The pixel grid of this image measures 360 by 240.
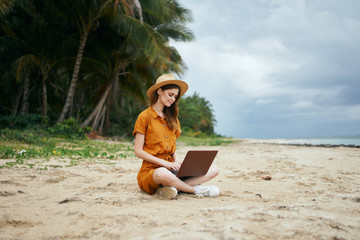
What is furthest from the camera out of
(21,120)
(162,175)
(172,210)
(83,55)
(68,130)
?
(83,55)


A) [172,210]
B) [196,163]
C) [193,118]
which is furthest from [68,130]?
[193,118]

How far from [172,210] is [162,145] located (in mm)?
771

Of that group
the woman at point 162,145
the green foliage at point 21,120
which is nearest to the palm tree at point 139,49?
the green foliage at point 21,120

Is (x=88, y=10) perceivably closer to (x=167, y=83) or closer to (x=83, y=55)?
(x=83, y=55)

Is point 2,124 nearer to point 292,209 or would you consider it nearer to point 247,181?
point 247,181

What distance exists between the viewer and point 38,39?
35.3 feet

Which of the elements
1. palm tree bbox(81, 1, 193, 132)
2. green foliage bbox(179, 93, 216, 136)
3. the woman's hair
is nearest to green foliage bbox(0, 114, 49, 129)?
palm tree bbox(81, 1, 193, 132)

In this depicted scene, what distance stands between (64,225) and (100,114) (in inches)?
471

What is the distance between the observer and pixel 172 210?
2.20 meters

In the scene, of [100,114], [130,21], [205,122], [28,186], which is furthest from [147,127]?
[205,122]

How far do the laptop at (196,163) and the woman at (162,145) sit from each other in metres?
0.08

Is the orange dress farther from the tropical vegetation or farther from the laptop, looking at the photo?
the tropical vegetation

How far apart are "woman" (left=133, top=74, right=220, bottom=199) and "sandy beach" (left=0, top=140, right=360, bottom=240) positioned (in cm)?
13

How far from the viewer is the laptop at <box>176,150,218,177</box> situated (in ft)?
8.39
